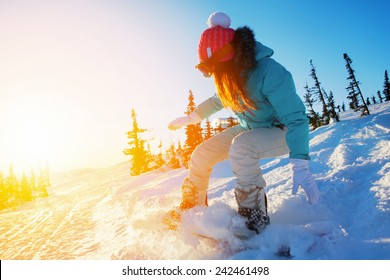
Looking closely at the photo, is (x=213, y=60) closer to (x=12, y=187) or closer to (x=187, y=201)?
(x=187, y=201)

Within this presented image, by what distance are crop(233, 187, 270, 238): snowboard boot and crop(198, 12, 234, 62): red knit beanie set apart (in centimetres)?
132

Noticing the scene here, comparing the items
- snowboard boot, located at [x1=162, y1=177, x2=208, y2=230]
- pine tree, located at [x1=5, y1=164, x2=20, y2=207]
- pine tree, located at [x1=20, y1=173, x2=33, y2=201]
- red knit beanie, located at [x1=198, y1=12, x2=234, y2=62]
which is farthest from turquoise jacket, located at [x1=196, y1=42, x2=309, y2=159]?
pine tree, located at [x1=20, y1=173, x2=33, y2=201]

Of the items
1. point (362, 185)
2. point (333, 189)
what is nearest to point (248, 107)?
point (333, 189)

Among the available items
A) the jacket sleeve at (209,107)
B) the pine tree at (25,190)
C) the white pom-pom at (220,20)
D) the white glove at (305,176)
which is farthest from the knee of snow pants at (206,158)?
the pine tree at (25,190)

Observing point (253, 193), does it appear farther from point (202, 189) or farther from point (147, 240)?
point (147, 240)

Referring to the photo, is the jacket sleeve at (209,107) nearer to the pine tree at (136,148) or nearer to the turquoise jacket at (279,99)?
the turquoise jacket at (279,99)

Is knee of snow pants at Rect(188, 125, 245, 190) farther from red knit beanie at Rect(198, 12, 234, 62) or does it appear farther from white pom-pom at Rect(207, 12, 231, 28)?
white pom-pom at Rect(207, 12, 231, 28)

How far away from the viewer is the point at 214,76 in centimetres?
277

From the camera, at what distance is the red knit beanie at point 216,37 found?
8.68 feet

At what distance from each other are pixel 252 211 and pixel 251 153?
53 cm

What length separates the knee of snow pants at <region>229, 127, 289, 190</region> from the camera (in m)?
2.42

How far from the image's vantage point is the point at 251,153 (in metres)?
2.47

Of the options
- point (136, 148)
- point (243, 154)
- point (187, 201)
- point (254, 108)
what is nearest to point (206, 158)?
point (187, 201)
